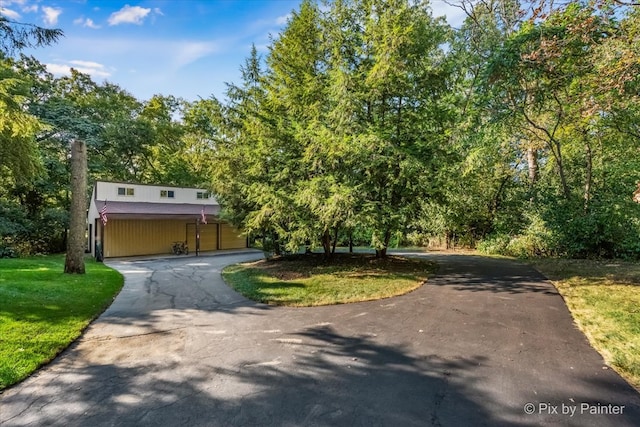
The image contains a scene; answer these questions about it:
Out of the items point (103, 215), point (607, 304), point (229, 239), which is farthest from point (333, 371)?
point (229, 239)

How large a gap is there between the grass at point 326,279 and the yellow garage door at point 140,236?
28.5ft

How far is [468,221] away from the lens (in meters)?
17.6

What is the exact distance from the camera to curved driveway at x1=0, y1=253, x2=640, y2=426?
2.93 metres

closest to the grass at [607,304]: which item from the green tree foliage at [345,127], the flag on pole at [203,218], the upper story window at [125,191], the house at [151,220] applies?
the green tree foliage at [345,127]

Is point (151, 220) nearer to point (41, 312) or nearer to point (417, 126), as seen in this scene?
point (41, 312)

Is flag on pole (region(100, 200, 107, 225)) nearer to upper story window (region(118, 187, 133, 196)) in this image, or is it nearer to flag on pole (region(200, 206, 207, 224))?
upper story window (region(118, 187, 133, 196))

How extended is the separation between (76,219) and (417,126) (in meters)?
10.3

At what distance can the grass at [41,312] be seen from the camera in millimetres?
4078

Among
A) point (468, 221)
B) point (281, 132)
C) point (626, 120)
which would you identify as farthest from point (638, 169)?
point (281, 132)

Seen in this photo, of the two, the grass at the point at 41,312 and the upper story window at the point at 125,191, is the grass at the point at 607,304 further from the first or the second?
the upper story window at the point at 125,191

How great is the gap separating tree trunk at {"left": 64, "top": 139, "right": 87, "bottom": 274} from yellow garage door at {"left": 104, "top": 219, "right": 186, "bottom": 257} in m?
7.26

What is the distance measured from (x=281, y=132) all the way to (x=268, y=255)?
5768 mm

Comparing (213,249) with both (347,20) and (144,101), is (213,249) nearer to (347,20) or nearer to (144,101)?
(347,20)

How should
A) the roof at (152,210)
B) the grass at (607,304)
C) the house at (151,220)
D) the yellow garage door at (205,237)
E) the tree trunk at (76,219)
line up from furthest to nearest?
1. the yellow garage door at (205,237)
2. the house at (151,220)
3. the roof at (152,210)
4. the tree trunk at (76,219)
5. the grass at (607,304)
